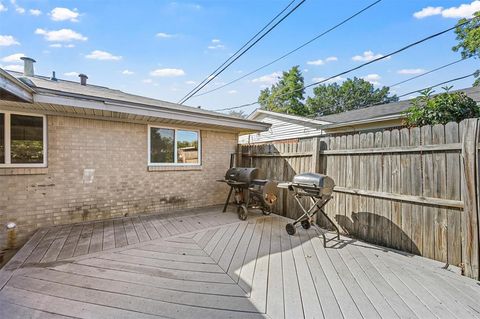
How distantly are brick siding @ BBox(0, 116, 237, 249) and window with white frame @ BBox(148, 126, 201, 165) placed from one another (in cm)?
20

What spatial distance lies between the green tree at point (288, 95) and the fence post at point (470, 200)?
20494 mm

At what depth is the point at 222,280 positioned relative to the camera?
246 centimetres

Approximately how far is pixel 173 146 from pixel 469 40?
1496 cm

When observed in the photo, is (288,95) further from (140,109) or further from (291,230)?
(291,230)

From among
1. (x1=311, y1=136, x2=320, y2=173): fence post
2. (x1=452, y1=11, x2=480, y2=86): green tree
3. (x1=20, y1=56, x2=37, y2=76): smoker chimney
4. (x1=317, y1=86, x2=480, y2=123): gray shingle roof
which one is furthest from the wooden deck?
(x1=452, y1=11, x2=480, y2=86): green tree

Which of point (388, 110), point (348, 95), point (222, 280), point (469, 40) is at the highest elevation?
point (348, 95)

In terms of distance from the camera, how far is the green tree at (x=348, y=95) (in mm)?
33500

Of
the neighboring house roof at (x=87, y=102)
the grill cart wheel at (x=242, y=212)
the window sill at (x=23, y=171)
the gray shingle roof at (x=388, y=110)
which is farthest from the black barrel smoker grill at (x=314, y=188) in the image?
the gray shingle roof at (x=388, y=110)

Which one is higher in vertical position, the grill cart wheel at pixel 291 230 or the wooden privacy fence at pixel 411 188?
the wooden privacy fence at pixel 411 188

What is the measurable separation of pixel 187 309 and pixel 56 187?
4.03m

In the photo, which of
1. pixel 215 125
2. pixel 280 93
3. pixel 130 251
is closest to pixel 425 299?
pixel 130 251

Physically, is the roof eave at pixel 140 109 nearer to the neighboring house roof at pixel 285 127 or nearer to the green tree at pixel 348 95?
the neighboring house roof at pixel 285 127

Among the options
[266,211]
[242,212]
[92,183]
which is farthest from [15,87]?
[266,211]

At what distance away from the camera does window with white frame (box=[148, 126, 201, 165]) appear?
5.50m
